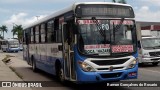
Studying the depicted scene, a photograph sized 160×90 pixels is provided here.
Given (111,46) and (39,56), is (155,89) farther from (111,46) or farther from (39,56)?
(39,56)

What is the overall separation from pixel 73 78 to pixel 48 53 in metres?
4.45

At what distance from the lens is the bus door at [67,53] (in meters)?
11.8

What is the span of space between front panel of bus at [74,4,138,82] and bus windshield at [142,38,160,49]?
11074mm

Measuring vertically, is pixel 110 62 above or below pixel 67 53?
below

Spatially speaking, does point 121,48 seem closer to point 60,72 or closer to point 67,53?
point 67,53

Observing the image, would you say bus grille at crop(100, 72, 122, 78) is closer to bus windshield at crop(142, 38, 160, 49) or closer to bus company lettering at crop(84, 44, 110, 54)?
bus company lettering at crop(84, 44, 110, 54)

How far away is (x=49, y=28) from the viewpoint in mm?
15414

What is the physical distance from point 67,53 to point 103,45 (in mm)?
1621

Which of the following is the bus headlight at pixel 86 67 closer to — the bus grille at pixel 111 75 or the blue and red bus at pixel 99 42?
the blue and red bus at pixel 99 42

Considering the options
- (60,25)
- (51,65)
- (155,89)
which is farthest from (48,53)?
(155,89)

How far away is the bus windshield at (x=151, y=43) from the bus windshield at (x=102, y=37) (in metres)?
11.3

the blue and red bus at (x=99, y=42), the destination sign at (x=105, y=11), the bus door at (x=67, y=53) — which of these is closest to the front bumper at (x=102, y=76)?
the blue and red bus at (x=99, y=42)

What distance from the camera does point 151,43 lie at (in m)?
22.9

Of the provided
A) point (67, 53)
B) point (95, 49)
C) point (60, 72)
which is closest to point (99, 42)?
point (95, 49)
